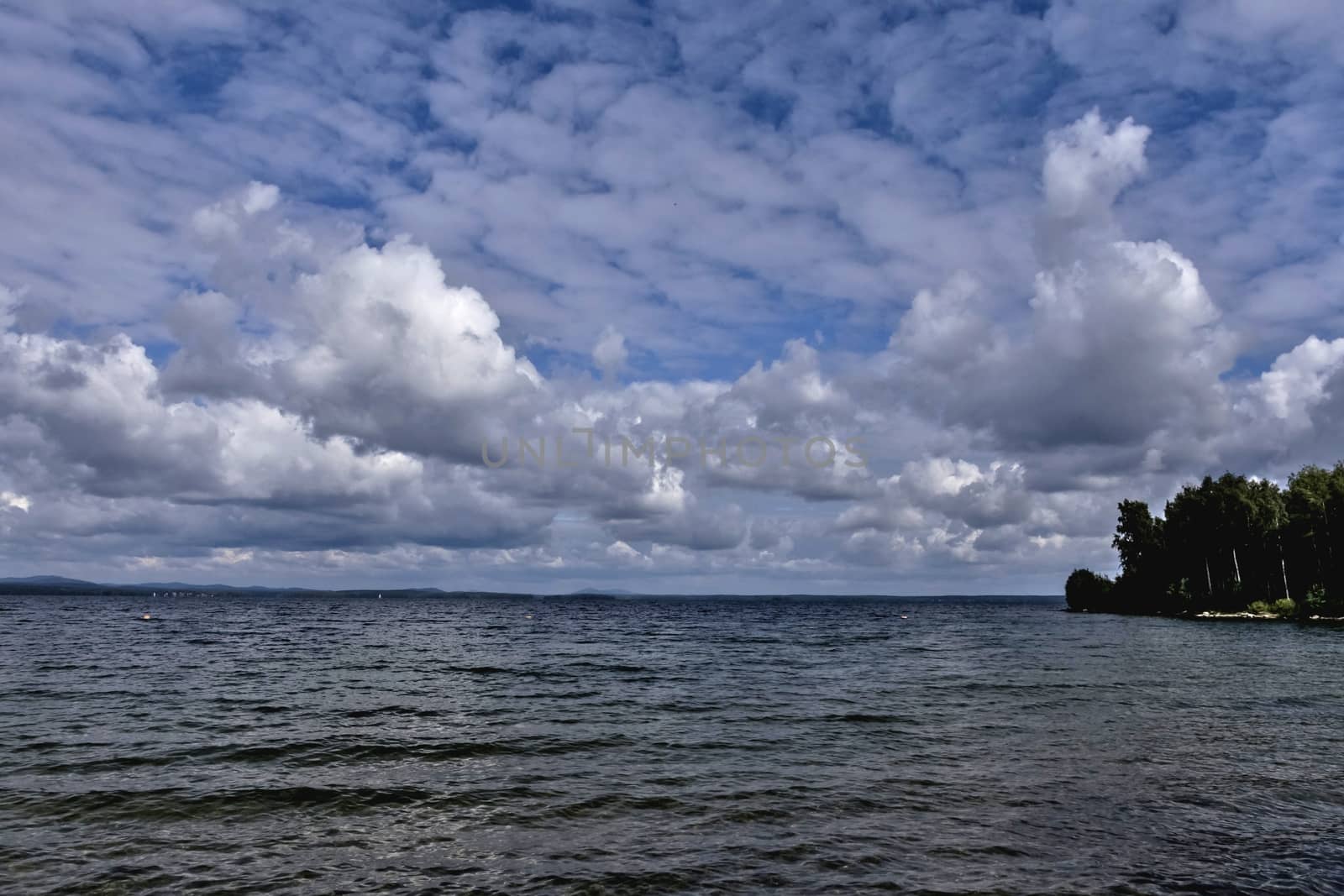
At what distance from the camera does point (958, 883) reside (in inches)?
528

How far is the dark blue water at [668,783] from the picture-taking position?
14203 millimetres

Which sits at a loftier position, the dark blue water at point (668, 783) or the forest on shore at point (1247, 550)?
the forest on shore at point (1247, 550)

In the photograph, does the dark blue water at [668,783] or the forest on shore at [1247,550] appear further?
the forest on shore at [1247,550]

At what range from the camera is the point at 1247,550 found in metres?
134

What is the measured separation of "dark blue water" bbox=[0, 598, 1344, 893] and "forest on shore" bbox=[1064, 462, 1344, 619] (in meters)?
87.9

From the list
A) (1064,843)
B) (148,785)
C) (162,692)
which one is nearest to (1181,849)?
(1064,843)

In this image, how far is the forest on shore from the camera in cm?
11344

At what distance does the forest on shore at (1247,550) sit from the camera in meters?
113

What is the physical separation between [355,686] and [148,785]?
20.4m

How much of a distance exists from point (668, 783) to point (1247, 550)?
151609 mm

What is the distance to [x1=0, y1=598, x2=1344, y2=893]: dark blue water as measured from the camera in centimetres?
1420

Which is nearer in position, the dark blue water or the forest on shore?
the dark blue water

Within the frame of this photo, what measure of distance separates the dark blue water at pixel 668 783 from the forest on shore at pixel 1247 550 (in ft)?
289

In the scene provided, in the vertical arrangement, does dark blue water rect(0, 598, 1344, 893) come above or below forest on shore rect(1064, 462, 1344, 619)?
below
